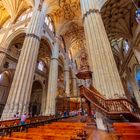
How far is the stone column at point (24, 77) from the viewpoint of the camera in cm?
844

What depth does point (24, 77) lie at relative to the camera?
31.5 ft

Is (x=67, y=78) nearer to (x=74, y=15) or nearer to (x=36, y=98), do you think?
(x=36, y=98)

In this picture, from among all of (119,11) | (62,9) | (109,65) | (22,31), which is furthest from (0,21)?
(109,65)

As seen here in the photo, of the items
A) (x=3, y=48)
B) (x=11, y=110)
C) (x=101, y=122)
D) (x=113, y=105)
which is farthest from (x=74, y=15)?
(x=101, y=122)

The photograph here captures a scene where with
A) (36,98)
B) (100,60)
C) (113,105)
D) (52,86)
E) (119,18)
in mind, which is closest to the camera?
(113,105)

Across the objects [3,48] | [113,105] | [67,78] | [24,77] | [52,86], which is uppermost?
[3,48]

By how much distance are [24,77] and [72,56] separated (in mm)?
17707

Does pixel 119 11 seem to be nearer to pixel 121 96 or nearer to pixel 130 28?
pixel 130 28

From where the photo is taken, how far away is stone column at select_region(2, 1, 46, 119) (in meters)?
8.44

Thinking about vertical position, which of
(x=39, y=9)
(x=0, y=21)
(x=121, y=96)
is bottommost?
(x=121, y=96)

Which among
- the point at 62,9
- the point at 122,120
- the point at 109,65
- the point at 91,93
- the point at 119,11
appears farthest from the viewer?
the point at 62,9

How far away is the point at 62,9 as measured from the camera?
18094 mm

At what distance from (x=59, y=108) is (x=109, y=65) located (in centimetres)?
1081

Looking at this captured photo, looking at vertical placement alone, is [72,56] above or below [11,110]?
above
